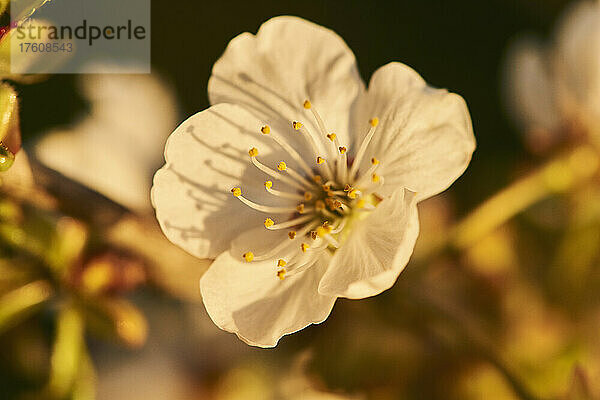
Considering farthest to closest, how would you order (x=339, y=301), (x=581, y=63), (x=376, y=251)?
(x=581, y=63), (x=339, y=301), (x=376, y=251)

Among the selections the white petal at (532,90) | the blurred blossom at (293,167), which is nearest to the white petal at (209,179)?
the blurred blossom at (293,167)

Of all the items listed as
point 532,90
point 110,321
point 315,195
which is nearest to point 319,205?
point 315,195

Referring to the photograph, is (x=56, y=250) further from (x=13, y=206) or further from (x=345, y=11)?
(x=345, y=11)

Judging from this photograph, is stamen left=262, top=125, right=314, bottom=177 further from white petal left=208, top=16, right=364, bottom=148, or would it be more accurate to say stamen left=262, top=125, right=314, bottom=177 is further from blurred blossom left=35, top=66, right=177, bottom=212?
blurred blossom left=35, top=66, right=177, bottom=212

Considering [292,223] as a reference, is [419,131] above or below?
above

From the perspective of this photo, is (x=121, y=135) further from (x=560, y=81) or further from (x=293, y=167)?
(x=560, y=81)

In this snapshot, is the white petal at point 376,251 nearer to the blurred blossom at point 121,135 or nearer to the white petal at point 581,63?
the blurred blossom at point 121,135

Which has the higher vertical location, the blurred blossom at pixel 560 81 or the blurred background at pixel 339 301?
the blurred blossom at pixel 560 81
